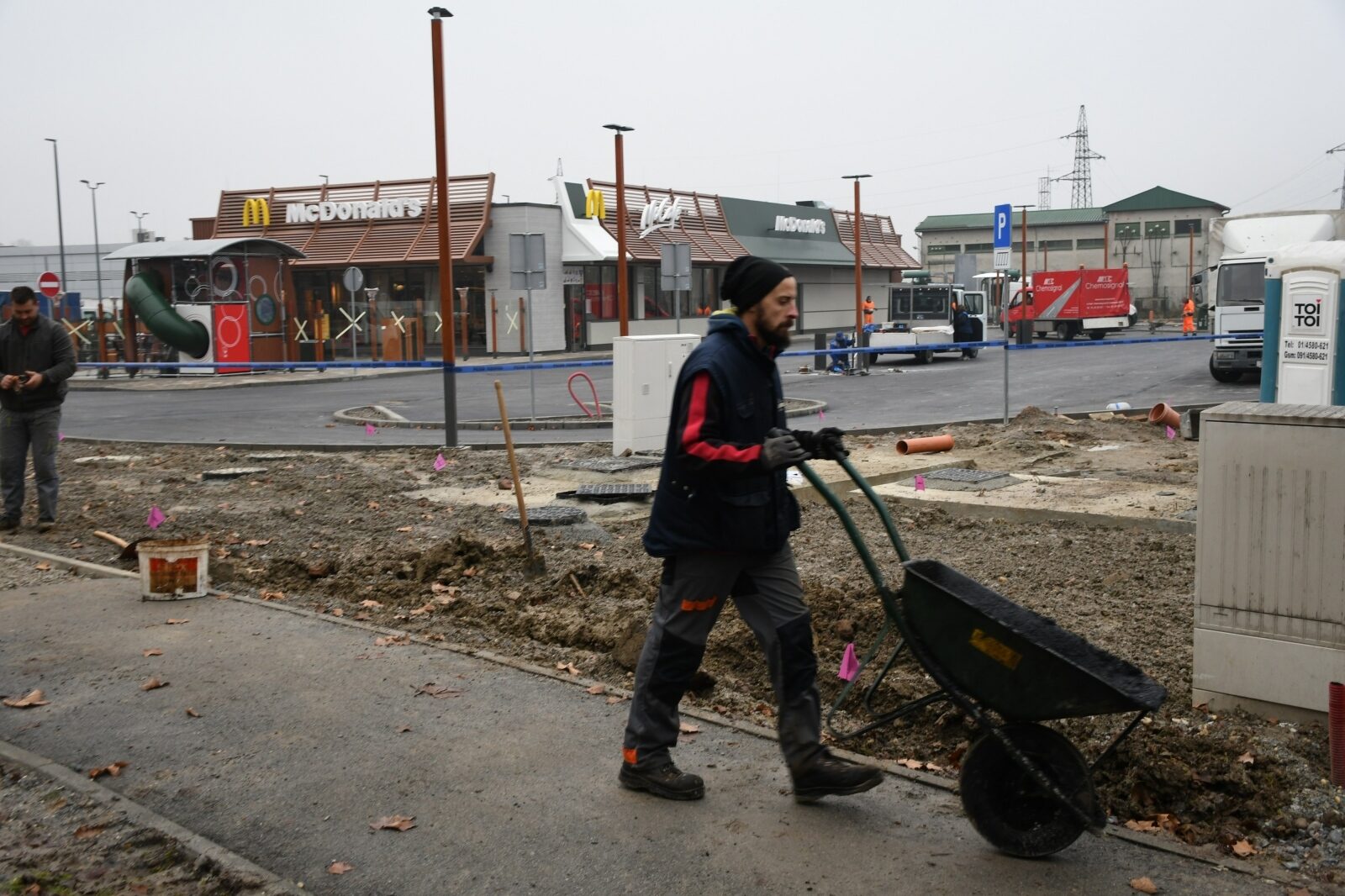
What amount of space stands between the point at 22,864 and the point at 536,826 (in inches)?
64.0

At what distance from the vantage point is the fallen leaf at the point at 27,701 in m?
5.93

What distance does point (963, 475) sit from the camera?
1173 centimetres

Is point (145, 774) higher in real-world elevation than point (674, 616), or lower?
lower

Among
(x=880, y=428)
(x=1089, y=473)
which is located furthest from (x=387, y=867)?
(x=880, y=428)

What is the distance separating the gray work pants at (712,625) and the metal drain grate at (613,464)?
8.95 metres

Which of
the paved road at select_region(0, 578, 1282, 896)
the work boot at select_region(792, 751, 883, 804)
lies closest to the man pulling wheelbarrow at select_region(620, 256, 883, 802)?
the work boot at select_region(792, 751, 883, 804)

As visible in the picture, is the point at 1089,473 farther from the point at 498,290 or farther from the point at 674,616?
the point at 498,290

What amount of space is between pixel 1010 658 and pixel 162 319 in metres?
34.1

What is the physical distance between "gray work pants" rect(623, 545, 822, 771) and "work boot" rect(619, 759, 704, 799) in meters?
0.03

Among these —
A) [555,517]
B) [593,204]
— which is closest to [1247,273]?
[555,517]

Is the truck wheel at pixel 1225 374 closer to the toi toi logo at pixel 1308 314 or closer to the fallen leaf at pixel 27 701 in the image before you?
the toi toi logo at pixel 1308 314

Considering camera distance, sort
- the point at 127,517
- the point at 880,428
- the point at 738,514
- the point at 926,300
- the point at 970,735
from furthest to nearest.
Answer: the point at 926,300, the point at 880,428, the point at 127,517, the point at 970,735, the point at 738,514

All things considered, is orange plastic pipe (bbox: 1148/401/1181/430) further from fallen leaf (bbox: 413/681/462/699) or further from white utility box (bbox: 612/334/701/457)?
fallen leaf (bbox: 413/681/462/699)

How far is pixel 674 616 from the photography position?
4594mm
